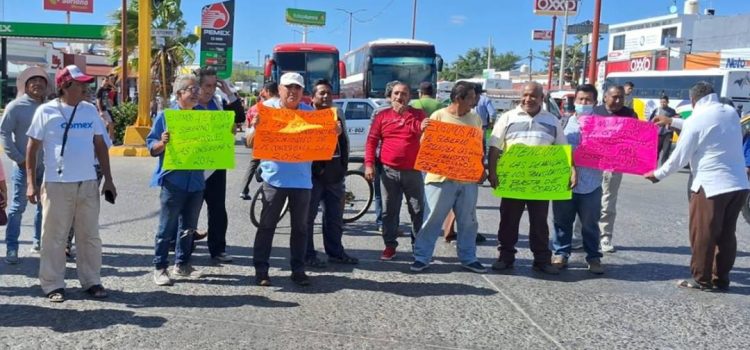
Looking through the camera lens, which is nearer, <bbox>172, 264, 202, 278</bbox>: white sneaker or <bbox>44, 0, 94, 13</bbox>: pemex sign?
<bbox>172, 264, 202, 278</bbox>: white sneaker

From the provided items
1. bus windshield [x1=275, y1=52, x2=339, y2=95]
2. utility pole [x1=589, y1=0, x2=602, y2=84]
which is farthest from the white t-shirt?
bus windshield [x1=275, y1=52, x2=339, y2=95]

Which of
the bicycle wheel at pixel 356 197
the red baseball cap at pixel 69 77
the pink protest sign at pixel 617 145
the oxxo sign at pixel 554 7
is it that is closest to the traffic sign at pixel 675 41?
the oxxo sign at pixel 554 7

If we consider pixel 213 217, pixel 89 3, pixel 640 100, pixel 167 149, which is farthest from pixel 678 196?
pixel 89 3

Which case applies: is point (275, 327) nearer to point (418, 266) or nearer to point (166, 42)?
point (418, 266)

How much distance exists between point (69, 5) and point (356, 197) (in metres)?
56.9

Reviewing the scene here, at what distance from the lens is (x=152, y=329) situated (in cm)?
457

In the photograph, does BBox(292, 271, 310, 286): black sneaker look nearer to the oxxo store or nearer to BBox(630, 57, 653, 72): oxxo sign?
the oxxo store

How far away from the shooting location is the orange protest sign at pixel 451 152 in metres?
6.09

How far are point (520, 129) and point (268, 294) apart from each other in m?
2.72

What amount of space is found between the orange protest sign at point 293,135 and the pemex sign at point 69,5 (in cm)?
5879

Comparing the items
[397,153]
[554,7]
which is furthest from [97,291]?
[554,7]

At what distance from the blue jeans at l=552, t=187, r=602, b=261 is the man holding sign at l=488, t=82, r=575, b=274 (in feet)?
0.76

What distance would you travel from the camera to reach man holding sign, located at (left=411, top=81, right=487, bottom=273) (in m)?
6.10

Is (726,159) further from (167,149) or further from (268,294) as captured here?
(167,149)
